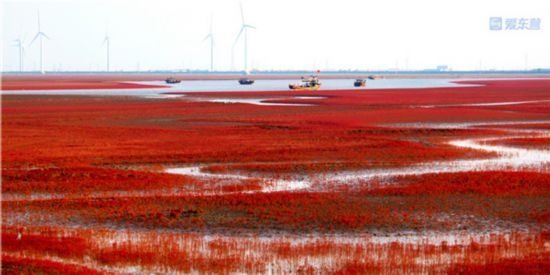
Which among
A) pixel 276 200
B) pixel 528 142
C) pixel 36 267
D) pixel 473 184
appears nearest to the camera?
pixel 36 267

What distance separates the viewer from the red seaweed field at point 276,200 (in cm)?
2023

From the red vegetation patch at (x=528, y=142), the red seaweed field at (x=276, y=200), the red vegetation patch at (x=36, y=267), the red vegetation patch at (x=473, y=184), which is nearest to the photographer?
the red vegetation patch at (x=36, y=267)

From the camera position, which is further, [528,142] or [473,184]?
[528,142]

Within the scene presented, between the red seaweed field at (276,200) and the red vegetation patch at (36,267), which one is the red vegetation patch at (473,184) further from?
the red vegetation patch at (36,267)

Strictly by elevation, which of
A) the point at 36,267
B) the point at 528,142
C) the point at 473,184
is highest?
the point at 528,142

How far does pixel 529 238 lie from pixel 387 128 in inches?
1314

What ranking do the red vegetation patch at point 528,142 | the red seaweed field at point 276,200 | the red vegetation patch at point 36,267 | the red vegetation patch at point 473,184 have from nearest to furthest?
the red vegetation patch at point 36,267 < the red seaweed field at point 276,200 < the red vegetation patch at point 473,184 < the red vegetation patch at point 528,142

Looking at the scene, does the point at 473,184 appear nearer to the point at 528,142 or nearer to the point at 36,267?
the point at 528,142

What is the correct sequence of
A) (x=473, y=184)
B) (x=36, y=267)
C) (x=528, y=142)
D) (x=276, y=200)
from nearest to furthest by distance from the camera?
1. (x=36, y=267)
2. (x=276, y=200)
3. (x=473, y=184)
4. (x=528, y=142)

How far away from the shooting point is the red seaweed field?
66.4 ft

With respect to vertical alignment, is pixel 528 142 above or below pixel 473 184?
above

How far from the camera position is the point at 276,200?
27.8 metres

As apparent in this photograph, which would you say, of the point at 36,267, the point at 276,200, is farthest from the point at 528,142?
the point at 36,267

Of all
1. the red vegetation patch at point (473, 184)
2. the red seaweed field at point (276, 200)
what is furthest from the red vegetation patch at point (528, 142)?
the red vegetation patch at point (473, 184)
